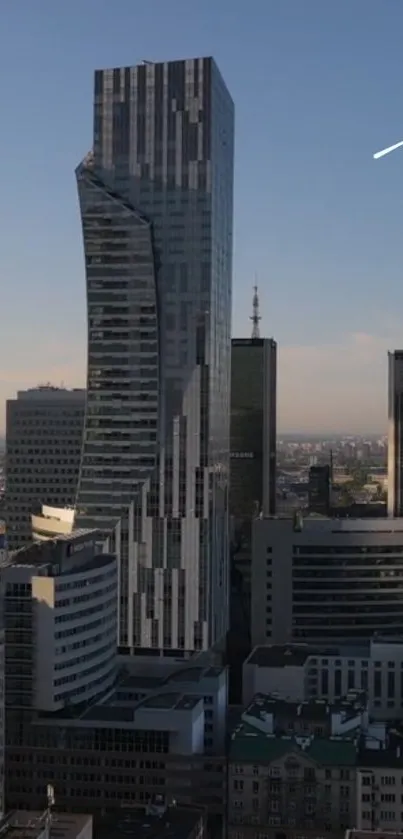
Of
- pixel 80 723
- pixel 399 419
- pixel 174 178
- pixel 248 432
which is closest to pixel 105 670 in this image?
pixel 80 723

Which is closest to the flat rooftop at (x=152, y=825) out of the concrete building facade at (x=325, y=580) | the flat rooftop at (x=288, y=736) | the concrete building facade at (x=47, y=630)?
the flat rooftop at (x=288, y=736)

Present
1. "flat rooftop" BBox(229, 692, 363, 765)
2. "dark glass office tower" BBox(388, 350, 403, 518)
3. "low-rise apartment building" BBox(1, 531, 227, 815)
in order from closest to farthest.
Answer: "flat rooftop" BBox(229, 692, 363, 765) < "low-rise apartment building" BBox(1, 531, 227, 815) < "dark glass office tower" BBox(388, 350, 403, 518)

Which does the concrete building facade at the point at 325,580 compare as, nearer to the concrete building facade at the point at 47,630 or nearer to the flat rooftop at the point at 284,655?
the flat rooftop at the point at 284,655

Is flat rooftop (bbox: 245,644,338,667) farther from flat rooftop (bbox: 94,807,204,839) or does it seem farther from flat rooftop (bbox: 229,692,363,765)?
flat rooftop (bbox: 94,807,204,839)

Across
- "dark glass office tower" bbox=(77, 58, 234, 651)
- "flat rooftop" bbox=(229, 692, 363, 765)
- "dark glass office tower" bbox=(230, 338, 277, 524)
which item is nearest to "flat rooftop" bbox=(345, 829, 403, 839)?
"flat rooftop" bbox=(229, 692, 363, 765)

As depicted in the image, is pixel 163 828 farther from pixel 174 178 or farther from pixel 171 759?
pixel 174 178
